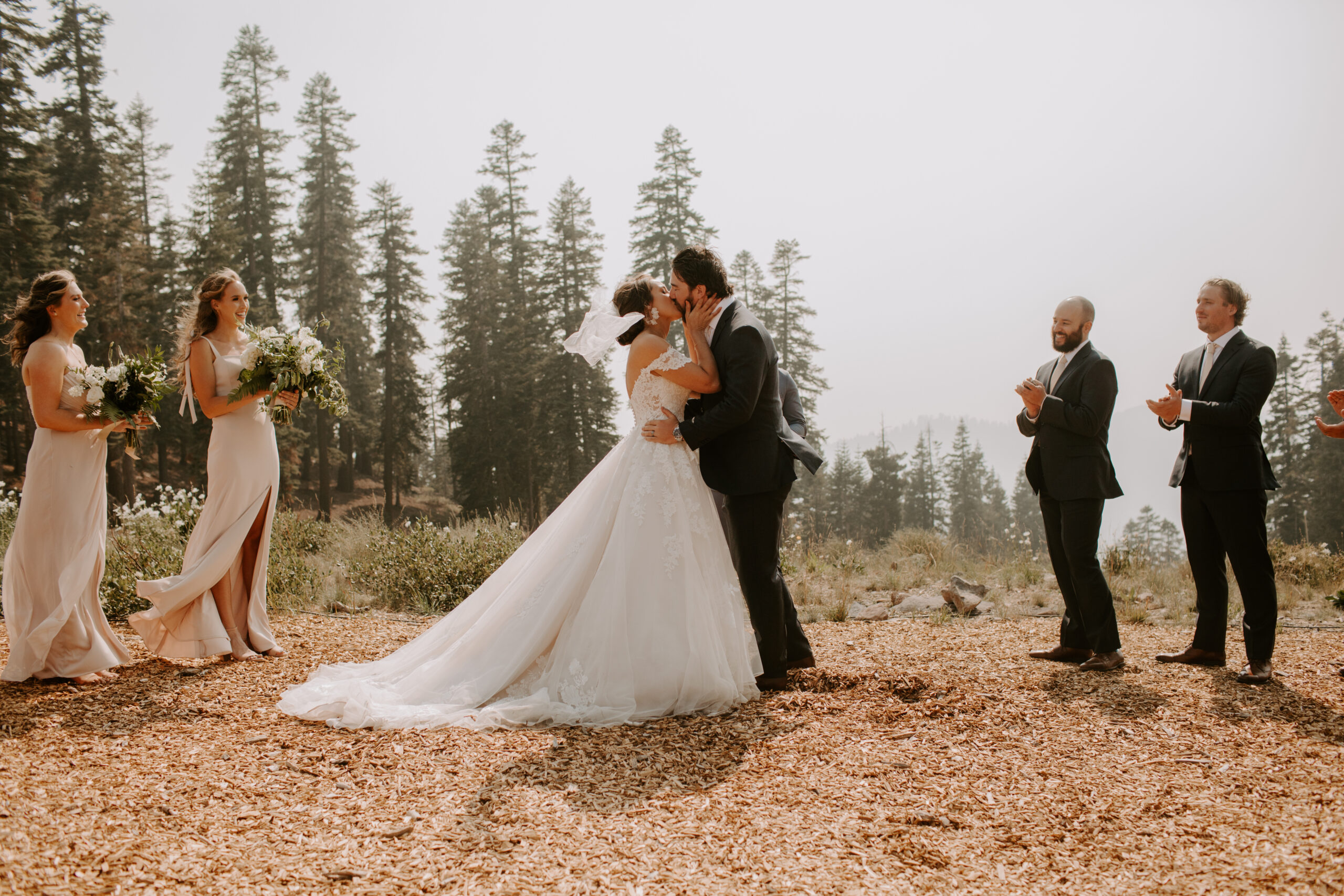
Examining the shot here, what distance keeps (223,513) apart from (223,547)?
0.25m

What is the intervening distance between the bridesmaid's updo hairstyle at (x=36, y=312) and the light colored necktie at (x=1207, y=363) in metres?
7.44

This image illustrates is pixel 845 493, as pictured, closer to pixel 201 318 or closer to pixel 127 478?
pixel 127 478

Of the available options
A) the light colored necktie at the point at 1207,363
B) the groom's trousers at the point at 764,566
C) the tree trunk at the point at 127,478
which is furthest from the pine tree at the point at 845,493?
the groom's trousers at the point at 764,566

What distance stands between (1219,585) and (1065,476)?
1.27 meters

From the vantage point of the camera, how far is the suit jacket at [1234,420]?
4992 millimetres

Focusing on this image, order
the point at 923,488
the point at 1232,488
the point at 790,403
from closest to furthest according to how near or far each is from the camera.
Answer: the point at 1232,488 → the point at 790,403 → the point at 923,488

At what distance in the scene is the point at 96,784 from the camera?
3287 millimetres

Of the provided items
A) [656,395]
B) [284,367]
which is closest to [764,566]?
[656,395]

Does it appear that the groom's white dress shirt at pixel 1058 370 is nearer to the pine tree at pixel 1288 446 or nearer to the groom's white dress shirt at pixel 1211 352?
the groom's white dress shirt at pixel 1211 352

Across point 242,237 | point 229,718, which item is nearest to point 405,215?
point 242,237

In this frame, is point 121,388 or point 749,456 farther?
point 121,388

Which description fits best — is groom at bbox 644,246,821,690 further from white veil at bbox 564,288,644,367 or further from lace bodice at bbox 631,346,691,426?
white veil at bbox 564,288,644,367

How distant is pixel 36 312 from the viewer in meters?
4.98

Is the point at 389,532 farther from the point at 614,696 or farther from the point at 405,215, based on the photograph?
the point at 405,215
